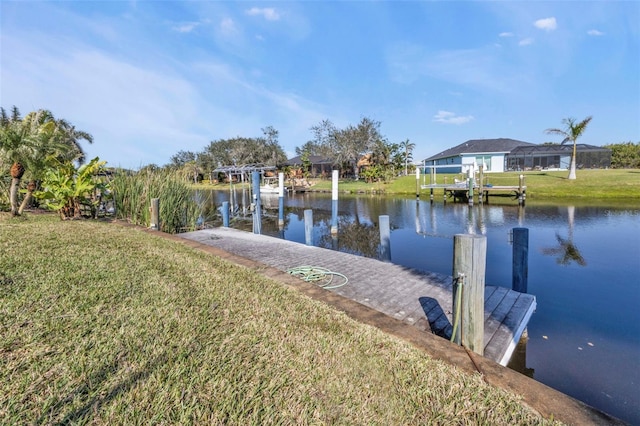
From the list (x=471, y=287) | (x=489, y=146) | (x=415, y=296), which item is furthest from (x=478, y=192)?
(x=471, y=287)

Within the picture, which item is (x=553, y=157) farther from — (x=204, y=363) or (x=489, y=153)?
(x=204, y=363)

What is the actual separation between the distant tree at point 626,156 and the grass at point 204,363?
4883 cm

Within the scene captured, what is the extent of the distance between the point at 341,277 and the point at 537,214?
49.5ft

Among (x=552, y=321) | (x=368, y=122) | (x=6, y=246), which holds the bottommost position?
(x=552, y=321)

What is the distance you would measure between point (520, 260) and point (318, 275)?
10.9 ft

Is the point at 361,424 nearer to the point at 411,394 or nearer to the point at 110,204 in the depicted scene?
the point at 411,394

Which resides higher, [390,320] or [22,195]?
[22,195]

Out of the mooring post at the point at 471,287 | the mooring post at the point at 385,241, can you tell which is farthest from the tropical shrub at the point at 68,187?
the mooring post at the point at 471,287

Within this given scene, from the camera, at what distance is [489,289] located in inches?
188

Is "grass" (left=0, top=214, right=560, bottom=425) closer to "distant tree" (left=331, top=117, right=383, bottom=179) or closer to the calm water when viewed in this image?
the calm water

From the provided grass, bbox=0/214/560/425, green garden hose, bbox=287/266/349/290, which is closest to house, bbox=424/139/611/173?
green garden hose, bbox=287/266/349/290

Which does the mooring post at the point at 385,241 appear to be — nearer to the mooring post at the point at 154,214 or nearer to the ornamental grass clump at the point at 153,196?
the mooring post at the point at 154,214

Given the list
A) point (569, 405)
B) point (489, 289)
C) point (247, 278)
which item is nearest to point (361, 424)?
point (569, 405)

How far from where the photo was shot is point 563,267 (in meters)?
8.01
